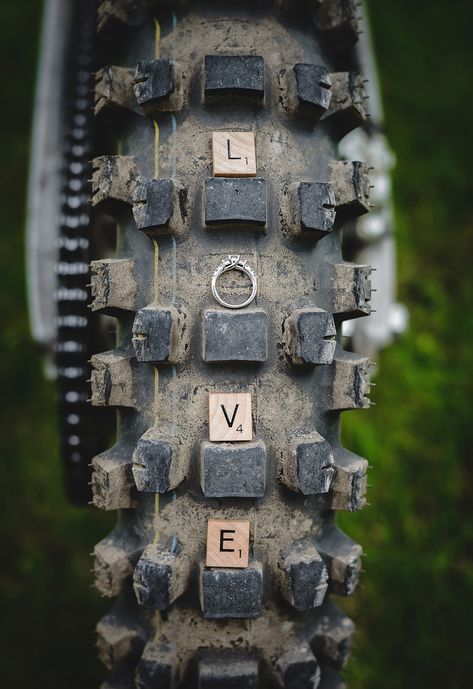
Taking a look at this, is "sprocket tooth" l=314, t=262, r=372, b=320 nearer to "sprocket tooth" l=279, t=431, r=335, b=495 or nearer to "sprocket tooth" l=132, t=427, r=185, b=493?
"sprocket tooth" l=279, t=431, r=335, b=495

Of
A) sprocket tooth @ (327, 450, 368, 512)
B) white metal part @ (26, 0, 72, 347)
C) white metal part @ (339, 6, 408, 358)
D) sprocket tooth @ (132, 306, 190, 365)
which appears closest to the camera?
sprocket tooth @ (132, 306, 190, 365)

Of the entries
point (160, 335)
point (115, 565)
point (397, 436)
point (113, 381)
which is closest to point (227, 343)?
point (160, 335)

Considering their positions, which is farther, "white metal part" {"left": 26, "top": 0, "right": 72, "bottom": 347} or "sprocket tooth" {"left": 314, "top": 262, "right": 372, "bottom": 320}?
"white metal part" {"left": 26, "top": 0, "right": 72, "bottom": 347}

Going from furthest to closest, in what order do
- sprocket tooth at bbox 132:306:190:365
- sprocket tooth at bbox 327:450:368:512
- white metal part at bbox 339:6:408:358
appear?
white metal part at bbox 339:6:408:358 < sprocket tooth at bbox 327:450:368:512 < sprocket tooth at bbox 132:306:190:365

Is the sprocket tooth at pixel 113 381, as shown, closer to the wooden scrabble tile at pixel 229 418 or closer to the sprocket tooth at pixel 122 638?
the wooden scrabble tile at pixel 229 418

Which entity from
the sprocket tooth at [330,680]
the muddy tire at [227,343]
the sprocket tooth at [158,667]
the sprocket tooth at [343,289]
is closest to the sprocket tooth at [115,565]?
the muddy tire at [227,343]

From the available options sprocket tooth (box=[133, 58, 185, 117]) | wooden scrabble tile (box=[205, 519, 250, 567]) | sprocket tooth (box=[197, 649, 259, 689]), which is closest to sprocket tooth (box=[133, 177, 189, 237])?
sprocket tooth (box=[133, 58, 185, 117])

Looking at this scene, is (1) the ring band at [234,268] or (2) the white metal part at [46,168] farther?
(2) the white metal part at [46,168]

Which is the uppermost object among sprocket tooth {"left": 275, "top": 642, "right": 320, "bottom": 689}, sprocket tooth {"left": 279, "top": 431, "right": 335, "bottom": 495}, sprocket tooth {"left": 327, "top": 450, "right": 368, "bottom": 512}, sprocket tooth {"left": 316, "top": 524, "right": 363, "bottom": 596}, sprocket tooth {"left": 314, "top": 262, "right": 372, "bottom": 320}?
sprocket tooth {"left": 314, "top": 262, "right": 372, "bottom": 320}
